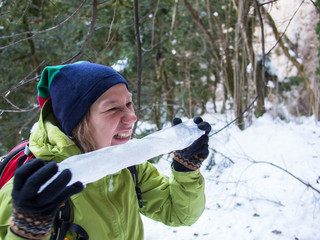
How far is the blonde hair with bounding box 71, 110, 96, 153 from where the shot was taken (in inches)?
52.3

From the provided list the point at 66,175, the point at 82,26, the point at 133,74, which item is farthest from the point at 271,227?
the point at 82,26

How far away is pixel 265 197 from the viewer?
334cm

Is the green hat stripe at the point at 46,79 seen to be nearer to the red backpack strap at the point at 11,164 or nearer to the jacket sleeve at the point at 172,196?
the red backpack strap at the point at 11,164

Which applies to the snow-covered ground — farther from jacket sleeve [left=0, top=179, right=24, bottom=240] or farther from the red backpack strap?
jacket sleeve [left=0, top=179, right=24, bottom=240]

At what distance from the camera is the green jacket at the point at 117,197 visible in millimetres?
1166

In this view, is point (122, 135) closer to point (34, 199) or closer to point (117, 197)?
point (117, 197)

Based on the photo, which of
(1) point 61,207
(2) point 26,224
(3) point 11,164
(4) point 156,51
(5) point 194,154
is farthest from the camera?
(4) point 156,51

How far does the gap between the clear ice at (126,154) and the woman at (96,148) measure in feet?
0.20

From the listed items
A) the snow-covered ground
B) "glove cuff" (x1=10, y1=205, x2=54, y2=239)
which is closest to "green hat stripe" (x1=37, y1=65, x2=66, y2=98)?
"glove cuff" (x1=10, y1=205, x2=54, y2=239)

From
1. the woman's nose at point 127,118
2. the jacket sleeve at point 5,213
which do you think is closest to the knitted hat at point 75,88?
the woman's nose at point 127,118

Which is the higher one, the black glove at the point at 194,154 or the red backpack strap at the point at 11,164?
the red backpack strap at the point at 11,164

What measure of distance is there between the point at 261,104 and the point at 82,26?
15.3ft

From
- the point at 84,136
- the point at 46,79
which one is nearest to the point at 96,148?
the point at 84,136

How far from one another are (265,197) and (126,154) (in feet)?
8.81
